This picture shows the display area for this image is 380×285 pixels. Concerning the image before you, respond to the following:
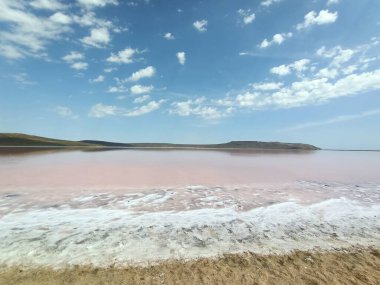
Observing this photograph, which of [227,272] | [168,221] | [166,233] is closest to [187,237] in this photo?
[166,233]

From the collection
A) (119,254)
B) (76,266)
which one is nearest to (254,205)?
(119,254)

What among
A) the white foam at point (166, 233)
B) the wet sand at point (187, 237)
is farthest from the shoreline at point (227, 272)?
the white foam at point (166, 233)

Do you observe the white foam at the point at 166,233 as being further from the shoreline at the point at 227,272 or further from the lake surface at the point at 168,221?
the shoreline at the point at 227,272

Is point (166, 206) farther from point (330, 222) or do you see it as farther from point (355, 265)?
point (355, 265)

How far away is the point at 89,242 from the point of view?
24.6ft

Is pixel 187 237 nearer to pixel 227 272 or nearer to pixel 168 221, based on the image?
pixel 168 221

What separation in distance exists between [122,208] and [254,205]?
5.39 metres

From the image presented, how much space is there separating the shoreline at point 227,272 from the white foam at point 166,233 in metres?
0.35

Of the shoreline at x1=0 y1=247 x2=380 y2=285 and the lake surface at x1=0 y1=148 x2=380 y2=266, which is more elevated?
the lake surface at x1=0 y1=148 x2=380 y2=266

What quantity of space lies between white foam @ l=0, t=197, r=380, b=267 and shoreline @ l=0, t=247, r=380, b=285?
351mm

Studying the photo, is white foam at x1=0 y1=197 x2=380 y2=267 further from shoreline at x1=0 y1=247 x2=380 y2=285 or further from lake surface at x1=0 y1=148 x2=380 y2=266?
shoreline at x1=0 y1=247 x2=380 y2=285

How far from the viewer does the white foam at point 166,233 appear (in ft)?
22.4

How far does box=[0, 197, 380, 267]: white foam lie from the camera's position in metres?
6.83

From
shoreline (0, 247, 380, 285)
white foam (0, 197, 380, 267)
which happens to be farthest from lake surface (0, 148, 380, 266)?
shoreline (0, 247, 380, 285)
